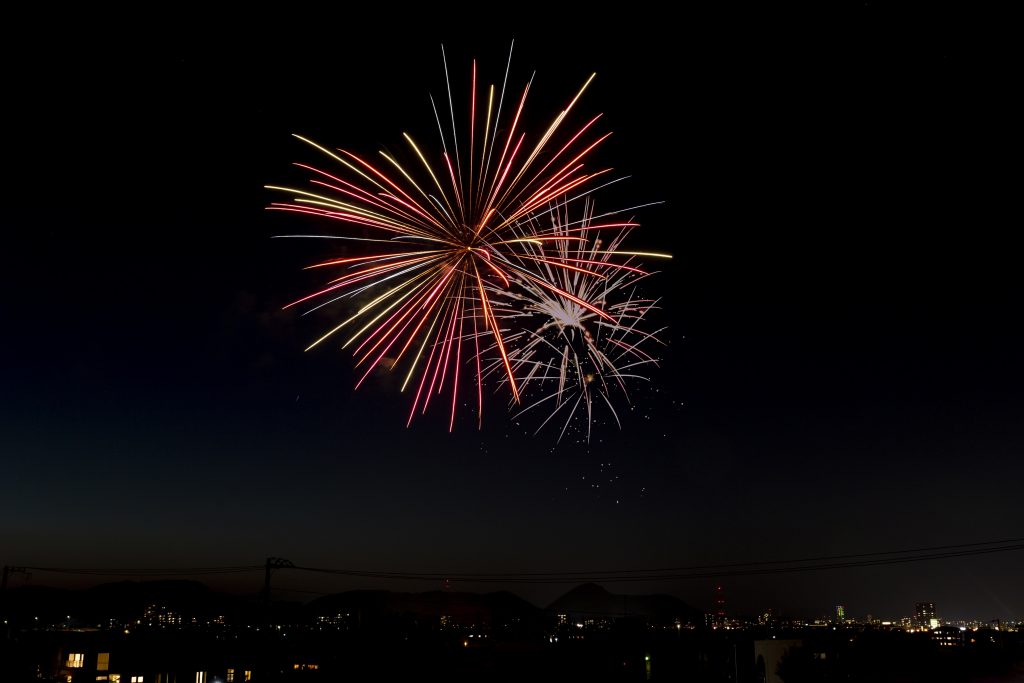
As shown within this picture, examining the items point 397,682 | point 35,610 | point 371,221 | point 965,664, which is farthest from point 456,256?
point 35,610

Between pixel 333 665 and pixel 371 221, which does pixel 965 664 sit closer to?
pixel 333 665

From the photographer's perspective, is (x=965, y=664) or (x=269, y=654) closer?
(x=269, y=654)

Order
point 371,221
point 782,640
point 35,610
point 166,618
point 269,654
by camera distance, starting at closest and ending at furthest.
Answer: point 371,221
point 269,654
point 782,640
point 35,610
point 166,618

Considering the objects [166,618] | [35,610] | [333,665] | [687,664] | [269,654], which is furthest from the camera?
[166,618]

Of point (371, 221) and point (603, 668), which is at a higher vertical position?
point (371, 221)

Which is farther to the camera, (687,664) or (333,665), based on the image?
(687,664)

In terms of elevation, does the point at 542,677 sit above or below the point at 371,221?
below

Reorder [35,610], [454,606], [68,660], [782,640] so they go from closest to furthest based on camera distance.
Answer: [68,660] < [782,640] < [35,610] < [454,606]

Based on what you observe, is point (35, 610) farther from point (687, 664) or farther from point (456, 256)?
point (456, 256)

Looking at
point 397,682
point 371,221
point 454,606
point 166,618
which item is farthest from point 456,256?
point 454,606
